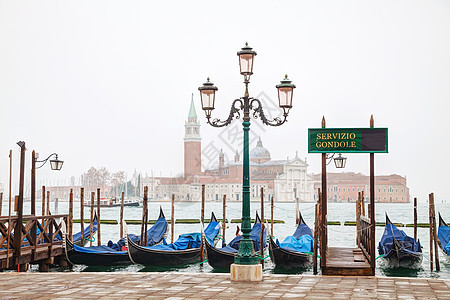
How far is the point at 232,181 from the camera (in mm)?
74938

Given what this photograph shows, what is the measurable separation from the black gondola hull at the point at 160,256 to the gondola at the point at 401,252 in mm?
3851

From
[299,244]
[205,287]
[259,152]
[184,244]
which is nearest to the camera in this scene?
[205,287]

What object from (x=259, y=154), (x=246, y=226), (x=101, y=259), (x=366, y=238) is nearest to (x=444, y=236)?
(x=366, y=238)

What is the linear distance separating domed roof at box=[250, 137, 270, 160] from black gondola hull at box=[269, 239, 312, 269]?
229 ft

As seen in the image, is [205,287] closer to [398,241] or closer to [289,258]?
[289,258]

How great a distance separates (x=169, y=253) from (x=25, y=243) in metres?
2.91

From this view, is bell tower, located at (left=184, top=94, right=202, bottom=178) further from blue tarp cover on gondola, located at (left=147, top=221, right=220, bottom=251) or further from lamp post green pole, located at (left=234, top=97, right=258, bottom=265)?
lamp post green pole, located at (left=234, top=97, right=258, bottom=265)

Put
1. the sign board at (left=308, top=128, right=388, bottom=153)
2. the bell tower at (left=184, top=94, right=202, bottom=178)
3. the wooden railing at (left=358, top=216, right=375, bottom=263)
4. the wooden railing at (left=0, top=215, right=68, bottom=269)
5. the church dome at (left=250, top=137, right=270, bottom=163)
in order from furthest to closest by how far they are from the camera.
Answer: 1. the church dome at (left=250, top=137, right=270, bottom=163)
2. the bell tower at (left=184, top=94, right=202, bottom=178)
3. the wooden railing at (left=0, top=215, right=68, bottom=269)
4. the wooden railing at (left=358, top=216, right=375, bottom=263)
5. the sign board at (left=308, top=128, right=388, bottom=153)

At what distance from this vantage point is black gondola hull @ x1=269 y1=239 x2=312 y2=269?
10633 mm

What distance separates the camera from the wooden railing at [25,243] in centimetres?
775

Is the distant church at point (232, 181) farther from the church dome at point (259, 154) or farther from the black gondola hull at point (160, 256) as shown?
the black gondola hull at point (160, 256)

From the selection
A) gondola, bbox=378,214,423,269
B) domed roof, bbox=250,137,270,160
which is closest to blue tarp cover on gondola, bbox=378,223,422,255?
gondola, bbox=378,214,423,269

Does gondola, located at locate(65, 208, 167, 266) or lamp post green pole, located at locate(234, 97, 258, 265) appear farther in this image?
gondola, located at locate(65, 208, 167, 266)

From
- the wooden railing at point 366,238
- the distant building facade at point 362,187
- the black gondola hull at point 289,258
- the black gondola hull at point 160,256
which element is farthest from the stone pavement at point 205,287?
the distant building facade at point 362,187
